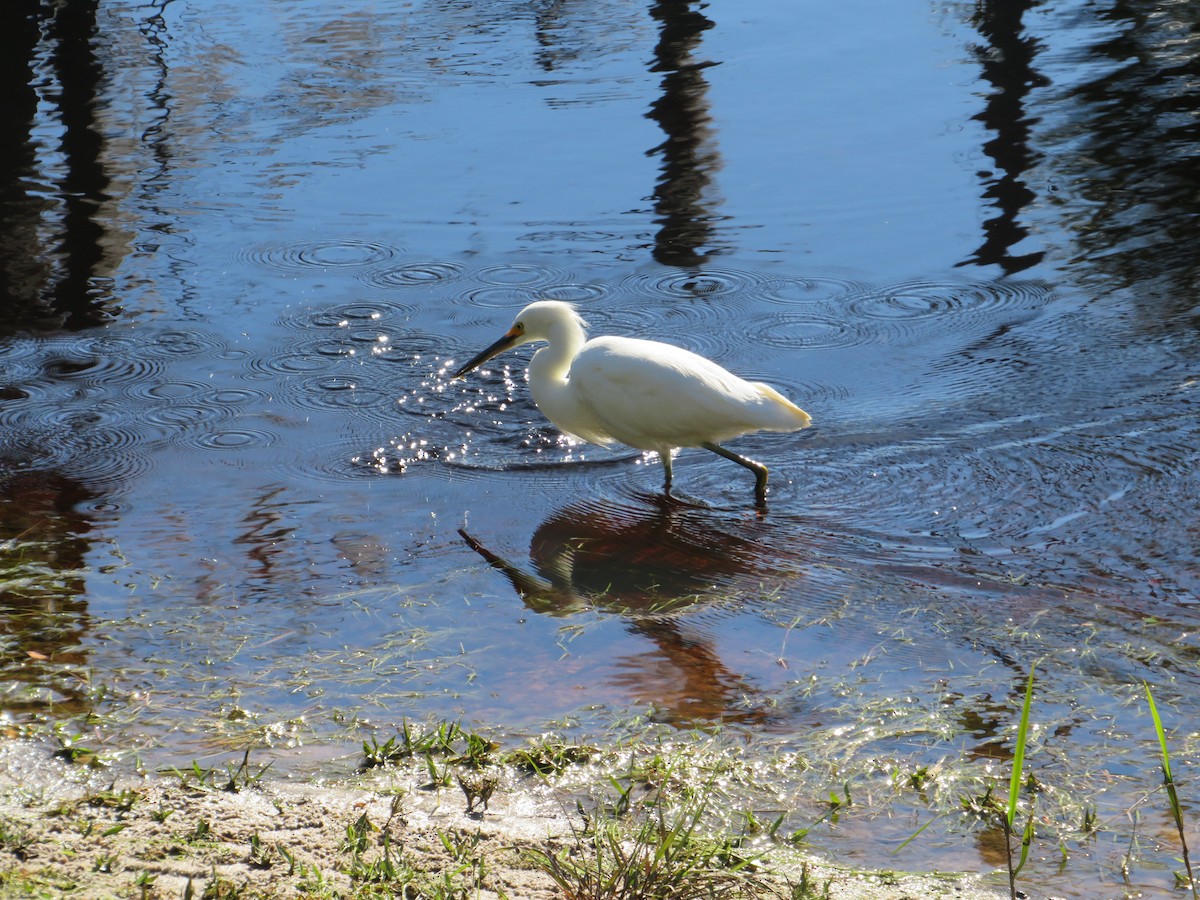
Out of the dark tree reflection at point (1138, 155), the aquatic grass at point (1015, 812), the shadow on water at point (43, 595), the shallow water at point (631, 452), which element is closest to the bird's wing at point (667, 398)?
the shallow water at point (631, 452)

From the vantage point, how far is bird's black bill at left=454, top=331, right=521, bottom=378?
20.6ft

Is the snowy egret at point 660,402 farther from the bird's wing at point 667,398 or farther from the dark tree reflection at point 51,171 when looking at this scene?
the dark tree reflection at point 51,171

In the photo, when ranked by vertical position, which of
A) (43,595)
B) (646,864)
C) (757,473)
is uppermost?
(646,864)

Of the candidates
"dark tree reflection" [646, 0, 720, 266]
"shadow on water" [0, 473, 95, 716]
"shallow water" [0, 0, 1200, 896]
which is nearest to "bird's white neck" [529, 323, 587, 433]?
"shallow water" [0, 0, 1200, 896]

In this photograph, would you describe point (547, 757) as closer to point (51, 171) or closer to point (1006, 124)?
point (1006, 124)

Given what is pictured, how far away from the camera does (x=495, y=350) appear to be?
6.32 metres

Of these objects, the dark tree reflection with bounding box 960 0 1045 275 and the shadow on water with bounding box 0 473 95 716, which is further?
the dark tree reflection with bounding box 960 0 1045 275

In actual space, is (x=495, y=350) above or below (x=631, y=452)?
above

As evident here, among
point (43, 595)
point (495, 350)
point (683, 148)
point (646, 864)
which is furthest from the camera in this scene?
point (683, 148)

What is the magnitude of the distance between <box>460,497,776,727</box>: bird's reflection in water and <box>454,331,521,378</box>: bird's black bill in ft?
3.48

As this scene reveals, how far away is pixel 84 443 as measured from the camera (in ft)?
20.3

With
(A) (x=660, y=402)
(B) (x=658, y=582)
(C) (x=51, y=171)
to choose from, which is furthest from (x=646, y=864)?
(C) (x=51, y=171)

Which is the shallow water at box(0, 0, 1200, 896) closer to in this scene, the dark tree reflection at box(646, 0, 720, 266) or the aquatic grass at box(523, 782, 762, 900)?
the dark tree reflection at box(646, 0, 720, 266)

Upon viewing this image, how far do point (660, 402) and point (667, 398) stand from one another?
4 cm
